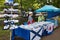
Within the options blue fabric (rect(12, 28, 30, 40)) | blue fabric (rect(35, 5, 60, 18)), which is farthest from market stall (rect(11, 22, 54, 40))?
blue fabric (rect(35, 5, 60, 18))

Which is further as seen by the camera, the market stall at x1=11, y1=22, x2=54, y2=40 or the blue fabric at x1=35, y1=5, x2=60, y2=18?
the blue fabric at x1=35, y1=5, x2=60, y2=18

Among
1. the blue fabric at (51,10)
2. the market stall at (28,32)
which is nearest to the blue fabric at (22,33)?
the market stall at (28,32)

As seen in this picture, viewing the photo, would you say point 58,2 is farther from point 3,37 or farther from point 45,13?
point 3,37

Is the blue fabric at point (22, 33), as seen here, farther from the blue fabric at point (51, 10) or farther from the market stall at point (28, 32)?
the blue fabric at point (51, 10)

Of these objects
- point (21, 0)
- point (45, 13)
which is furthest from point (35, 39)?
point (21, 0)

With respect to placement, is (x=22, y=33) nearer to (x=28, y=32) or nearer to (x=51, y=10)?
(x=28, y=32)

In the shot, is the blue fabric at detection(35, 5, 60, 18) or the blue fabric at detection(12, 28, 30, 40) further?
the blue fabric at detection(35, 5, 60, 18)

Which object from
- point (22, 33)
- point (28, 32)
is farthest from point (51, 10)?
point (28, 32)

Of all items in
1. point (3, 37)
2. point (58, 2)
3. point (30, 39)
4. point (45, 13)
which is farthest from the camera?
point (58, 2)

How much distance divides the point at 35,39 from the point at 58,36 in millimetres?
2293

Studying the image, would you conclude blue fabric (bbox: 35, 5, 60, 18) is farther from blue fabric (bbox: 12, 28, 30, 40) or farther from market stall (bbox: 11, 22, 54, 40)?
blue fabric (bbox: 12, 28, 30, 40)

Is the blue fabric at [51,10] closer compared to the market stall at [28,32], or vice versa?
the market stall at [28,32]

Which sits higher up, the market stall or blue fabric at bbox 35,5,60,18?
the market stall

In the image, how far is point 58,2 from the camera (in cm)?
2362
